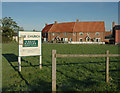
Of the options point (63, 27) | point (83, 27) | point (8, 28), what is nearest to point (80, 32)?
point (83, 27)

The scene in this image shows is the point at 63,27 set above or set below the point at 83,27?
above

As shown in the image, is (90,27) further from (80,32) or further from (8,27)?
(8,27)

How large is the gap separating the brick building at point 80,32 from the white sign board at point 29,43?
53.9 m

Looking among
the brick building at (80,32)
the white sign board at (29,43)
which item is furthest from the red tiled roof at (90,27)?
the white sign board at (29,43)

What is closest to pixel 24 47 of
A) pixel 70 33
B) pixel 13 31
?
pixel 70 33

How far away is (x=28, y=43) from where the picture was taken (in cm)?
845

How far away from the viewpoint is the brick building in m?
61.0

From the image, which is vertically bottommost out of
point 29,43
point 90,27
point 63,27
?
point 29,43

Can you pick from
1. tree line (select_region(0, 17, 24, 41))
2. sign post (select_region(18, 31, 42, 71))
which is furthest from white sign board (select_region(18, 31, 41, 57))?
tree line (select_region(0, 17, 24, 41))

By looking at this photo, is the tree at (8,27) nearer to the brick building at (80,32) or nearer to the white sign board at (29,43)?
the brick building at (80,32)

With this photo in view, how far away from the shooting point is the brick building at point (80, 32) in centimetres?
6100

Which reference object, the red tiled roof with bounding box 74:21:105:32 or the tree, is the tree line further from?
the red tiled roof with bounding box 74:21:105:32

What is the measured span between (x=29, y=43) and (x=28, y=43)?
7 centimetres

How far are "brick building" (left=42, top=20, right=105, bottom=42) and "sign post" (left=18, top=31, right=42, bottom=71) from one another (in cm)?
5394
